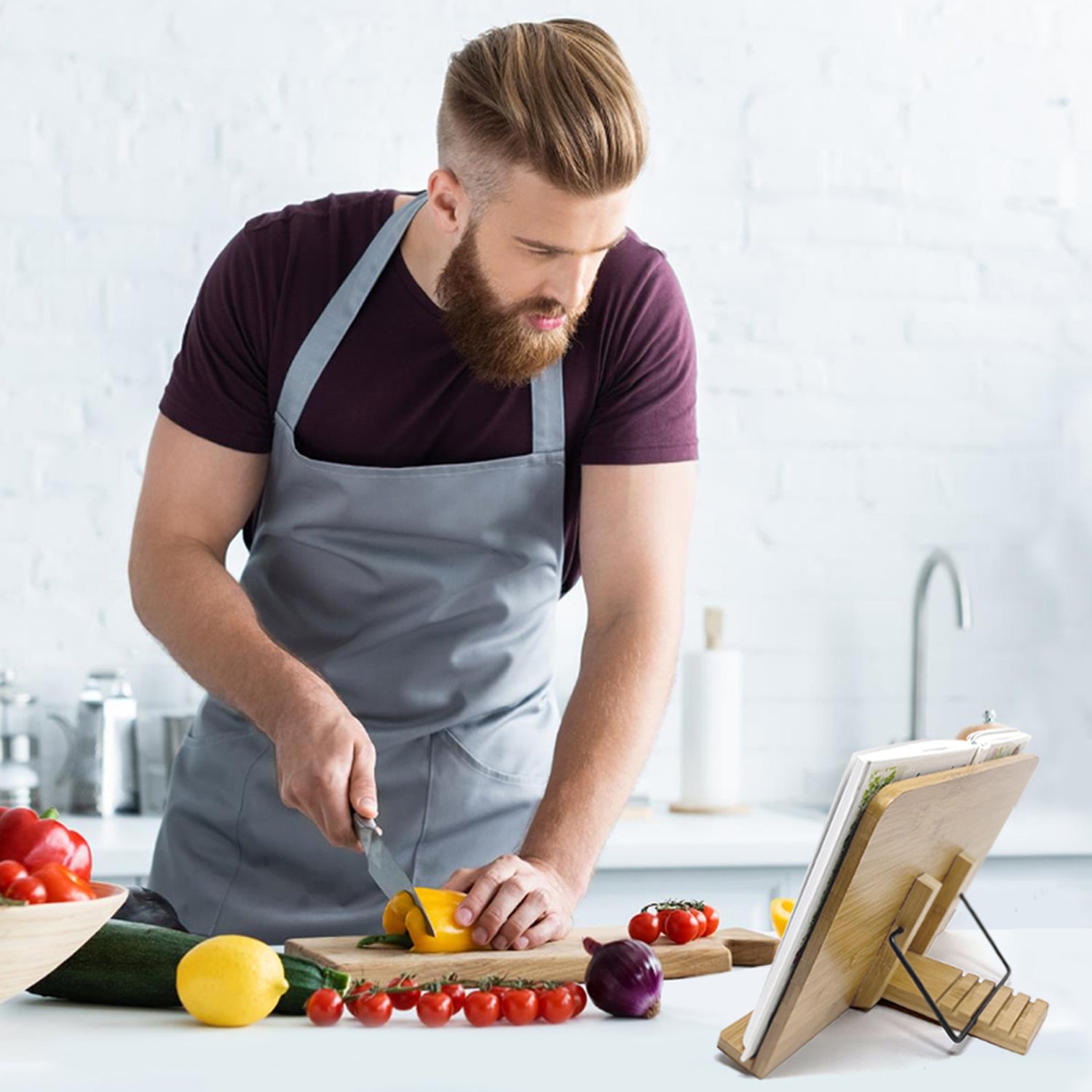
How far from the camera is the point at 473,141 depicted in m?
1.63

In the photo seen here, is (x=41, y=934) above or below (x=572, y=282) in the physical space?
below

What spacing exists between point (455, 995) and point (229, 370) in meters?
0.90

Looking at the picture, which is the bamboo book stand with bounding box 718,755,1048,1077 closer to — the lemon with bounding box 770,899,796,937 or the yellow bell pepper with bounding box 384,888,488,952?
the lemon with bounding box 770,899,796,937

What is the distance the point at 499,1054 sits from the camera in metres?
1.13

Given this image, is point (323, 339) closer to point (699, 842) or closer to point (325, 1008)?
point (325, 1008)

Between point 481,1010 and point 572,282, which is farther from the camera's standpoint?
point 572,282

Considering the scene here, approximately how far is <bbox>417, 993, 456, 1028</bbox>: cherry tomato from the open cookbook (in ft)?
0.74

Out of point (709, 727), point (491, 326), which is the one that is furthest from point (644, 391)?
point (709, 727)

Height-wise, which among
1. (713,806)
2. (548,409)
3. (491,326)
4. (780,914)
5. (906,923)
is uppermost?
(491,326)

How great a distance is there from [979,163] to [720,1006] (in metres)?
2.36

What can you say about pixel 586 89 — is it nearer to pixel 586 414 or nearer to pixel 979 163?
pixel 586 414

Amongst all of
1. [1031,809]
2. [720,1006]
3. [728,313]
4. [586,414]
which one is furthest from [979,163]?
[720,1006]

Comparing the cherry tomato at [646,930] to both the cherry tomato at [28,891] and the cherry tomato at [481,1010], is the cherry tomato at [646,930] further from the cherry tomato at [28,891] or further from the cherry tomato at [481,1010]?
the cherry tomato at [28,891]

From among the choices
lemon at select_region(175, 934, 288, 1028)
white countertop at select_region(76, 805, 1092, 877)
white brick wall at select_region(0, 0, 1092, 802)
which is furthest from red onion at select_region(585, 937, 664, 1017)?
white brick wall at select_region(0, 0, 1092, 802)
